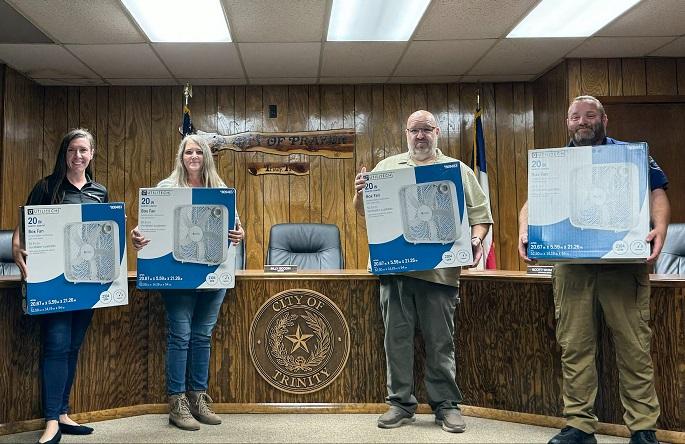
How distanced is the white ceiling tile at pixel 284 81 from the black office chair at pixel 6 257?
218 cm

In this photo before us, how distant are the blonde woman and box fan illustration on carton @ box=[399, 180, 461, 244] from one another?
2.37 feet

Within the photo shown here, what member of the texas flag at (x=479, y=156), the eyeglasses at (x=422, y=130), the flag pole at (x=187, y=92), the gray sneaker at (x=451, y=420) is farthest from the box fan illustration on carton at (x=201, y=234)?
the texas flag at (x=479, y=156)

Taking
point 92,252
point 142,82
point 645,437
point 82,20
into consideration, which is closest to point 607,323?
point 645,437

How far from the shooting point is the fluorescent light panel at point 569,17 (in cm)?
312

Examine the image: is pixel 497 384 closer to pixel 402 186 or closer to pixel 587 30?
pixel 402 186

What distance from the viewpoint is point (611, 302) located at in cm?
194

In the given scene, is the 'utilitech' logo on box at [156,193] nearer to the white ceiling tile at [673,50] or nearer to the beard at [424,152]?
the beard at [424,152]

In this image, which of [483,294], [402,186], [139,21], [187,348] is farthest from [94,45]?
[483,294]

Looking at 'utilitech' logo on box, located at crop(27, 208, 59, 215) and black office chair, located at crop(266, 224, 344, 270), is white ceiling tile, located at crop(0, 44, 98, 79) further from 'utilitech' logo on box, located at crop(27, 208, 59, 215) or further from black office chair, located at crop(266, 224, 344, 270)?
'utilitech' logo on box, located at crop(27, 208, 59, 215)

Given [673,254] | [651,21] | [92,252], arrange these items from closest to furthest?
[92,252] < [673,254] < [651,21]

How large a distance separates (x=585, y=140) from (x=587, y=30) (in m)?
1.92

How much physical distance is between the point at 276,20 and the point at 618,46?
8.01 feet

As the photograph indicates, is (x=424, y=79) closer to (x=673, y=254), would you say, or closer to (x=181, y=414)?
(x=673, y=254)

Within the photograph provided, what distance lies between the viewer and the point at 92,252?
208 centimetres
